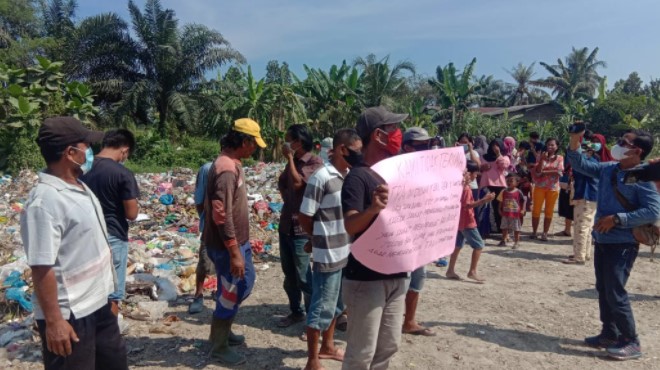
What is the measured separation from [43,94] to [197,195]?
45.9 feet

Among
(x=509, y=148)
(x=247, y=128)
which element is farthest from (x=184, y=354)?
(x=509, y=148)

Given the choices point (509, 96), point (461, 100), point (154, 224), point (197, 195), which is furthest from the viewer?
point (509, 96)

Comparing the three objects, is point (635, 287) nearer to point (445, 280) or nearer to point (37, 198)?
point (445, 280)

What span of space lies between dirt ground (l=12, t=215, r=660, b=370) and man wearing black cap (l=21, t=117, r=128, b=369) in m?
1.64

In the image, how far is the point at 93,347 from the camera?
2.36m

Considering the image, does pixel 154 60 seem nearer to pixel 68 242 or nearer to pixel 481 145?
pixel 481 145

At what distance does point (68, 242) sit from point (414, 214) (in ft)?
5.60

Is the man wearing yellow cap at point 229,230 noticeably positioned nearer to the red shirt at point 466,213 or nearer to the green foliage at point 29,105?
the red shirt at point 466,213

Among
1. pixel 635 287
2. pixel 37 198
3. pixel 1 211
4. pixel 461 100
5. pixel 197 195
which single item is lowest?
pixel 1 211

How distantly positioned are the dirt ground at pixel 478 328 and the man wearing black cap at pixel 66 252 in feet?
5.37

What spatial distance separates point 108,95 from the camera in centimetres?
2300

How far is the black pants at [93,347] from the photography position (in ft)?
7.36

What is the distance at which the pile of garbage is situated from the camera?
14.9 feet

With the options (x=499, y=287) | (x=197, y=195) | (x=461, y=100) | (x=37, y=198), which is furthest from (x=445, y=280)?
(x=461, y=100)
